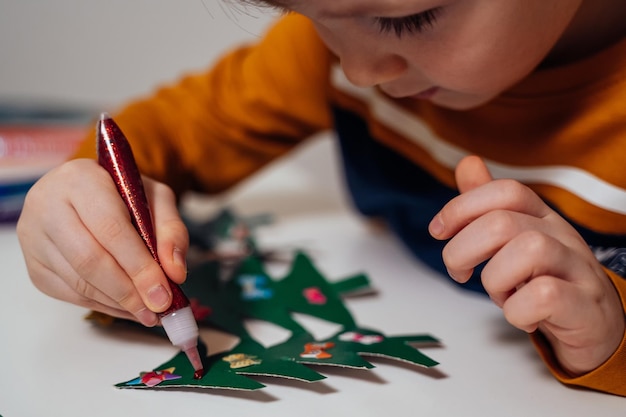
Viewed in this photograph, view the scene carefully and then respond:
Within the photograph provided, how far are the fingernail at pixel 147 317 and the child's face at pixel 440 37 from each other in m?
0.22

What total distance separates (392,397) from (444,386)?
0.13 ft

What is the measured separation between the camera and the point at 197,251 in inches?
27.8

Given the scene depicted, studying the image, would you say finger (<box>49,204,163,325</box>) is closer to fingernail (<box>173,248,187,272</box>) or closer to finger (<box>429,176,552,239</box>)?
fingernail (<box>173,248,187,272</box>)

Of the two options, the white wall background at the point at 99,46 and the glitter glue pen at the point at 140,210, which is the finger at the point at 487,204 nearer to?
the glitter glue pen at the point at 140,210

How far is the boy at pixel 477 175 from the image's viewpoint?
1.41ft

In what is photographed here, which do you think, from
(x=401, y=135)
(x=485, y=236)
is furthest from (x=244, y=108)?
(x=485, y=236)

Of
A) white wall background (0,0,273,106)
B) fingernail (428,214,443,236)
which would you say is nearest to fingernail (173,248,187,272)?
fingernail (428,214,443,236)

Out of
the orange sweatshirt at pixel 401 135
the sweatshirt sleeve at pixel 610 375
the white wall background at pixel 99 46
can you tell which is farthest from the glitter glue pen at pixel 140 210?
the white wall background at pixel 99 46

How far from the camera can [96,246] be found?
0.47 meters

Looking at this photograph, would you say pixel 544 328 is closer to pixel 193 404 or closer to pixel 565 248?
pixel 565 248

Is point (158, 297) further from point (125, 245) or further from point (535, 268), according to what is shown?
point (535, 268)

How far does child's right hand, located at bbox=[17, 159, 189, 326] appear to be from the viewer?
46cm

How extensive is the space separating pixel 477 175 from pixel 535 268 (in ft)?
0.30

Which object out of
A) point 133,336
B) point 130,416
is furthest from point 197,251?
point 130,416
